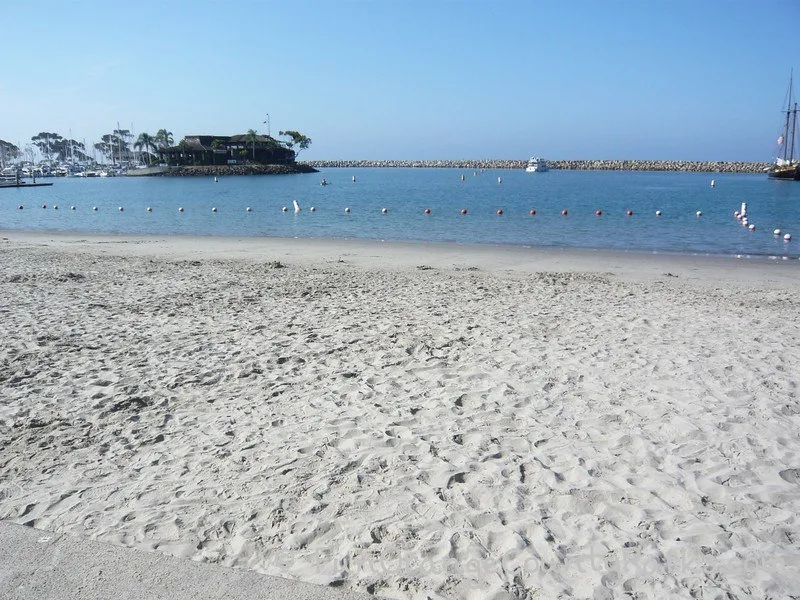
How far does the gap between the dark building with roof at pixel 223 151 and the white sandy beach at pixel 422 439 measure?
11615 centimetres

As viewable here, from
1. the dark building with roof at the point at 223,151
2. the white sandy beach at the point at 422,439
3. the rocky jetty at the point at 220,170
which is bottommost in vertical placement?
the white sandy beach at the point at 422,439

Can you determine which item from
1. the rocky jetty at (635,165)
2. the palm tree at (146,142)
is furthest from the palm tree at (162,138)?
the rocky jetty at (635,165)

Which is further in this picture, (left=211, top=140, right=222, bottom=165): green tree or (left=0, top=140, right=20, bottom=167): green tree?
(left=0, top=140, right=20, bottom=167): green tree

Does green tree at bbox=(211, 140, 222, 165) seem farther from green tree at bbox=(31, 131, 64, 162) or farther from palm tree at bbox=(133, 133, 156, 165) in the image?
green tree at bbox=(31, 131, 64, 162)

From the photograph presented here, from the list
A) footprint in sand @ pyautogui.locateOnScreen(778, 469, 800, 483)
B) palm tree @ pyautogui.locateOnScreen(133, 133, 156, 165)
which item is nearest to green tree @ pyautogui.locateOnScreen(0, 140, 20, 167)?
palm tree @ pyautogui.locateOnScreen(133, 133, 156, 165)

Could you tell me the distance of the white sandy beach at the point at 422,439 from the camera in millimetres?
3404

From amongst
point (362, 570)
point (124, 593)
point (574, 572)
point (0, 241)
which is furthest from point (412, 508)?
point (0, 241)

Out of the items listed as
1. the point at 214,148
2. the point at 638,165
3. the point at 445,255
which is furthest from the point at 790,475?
the point at 638,165

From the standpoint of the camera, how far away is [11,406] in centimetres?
545

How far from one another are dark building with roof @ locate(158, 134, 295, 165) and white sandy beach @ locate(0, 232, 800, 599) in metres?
116

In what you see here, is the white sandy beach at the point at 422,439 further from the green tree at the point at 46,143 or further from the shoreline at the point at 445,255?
the green tree at the point at 46,143

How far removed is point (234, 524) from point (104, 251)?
1640cm

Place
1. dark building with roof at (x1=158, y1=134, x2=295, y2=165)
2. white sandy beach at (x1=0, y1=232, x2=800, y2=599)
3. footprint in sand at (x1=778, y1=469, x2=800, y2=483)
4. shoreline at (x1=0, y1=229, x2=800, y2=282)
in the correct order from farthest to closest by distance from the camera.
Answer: dark building with roof at (x1=158, y1=134, x2=295, y2=165), shoreline at (x1=0, y1=229, x2=800, y2=282), footprint in sand at (x1=778, y1=469, x2=800, y2=483), white sandy beach at (x1=0, y1=232, x2=800, y2=599)

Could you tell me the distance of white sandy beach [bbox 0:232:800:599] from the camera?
11.2 ft
